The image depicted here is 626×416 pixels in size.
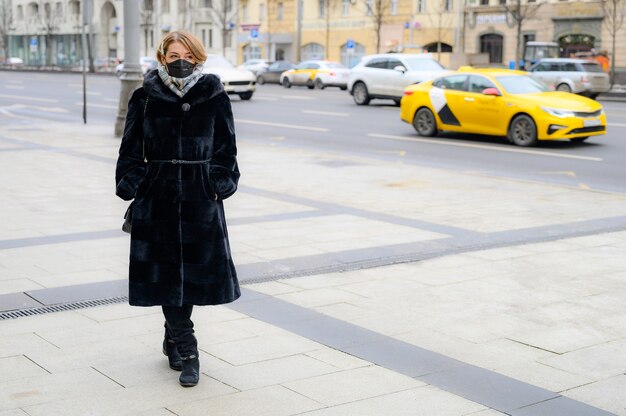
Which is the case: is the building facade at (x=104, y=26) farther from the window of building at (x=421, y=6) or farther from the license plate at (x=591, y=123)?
the license plate at (x=591, y=123)

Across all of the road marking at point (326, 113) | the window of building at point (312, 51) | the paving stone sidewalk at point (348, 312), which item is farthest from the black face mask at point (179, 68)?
the window of building at point (312, 51)

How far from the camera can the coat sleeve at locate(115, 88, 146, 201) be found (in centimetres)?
466

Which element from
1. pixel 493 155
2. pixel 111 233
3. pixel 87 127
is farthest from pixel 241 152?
pixel 111 233

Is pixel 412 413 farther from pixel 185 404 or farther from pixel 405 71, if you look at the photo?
pixel 405 71

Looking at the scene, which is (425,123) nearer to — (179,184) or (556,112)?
(556,112)

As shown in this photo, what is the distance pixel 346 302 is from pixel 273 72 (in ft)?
149

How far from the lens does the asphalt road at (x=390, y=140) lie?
48.1 ft

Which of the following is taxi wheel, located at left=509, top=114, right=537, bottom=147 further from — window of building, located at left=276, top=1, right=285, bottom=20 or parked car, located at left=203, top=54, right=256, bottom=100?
window of building, located at left=276, top=1, right=285, bottom=20

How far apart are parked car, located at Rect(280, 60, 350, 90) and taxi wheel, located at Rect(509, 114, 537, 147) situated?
88.3ft

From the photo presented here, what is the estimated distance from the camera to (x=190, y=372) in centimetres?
470

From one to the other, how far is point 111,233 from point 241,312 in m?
3.04

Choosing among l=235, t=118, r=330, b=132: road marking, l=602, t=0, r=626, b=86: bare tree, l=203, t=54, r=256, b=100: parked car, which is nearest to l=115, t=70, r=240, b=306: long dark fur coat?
l=235, t=118, r=330, b=132: road marking

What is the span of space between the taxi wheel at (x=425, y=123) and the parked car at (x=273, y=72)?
3098 centimetres

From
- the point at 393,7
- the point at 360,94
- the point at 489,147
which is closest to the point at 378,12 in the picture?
the point at 393,7
